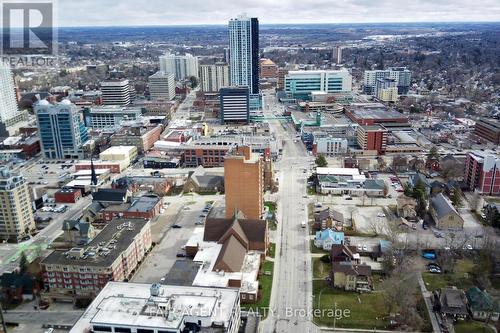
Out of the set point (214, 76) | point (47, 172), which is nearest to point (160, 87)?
point (214, 76)

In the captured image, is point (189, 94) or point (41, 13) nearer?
point (41, 13)

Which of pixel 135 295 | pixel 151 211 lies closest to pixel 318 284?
pixel 135 295

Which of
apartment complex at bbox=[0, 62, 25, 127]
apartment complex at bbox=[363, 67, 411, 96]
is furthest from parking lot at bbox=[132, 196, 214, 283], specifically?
apartment complex at bbox=[363, 67, 411, 96]

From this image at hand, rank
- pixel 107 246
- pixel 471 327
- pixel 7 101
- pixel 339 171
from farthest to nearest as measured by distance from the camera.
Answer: pixel 7 101 < pixel 339 171 < pixel 107 246 < pixel 471 327

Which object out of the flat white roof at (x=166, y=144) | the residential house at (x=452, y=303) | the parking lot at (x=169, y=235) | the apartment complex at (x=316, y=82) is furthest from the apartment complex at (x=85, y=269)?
the apartment complex at (x=316, y=82)

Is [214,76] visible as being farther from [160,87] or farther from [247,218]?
[247,218]

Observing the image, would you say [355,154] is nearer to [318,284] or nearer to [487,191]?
[487,191]
